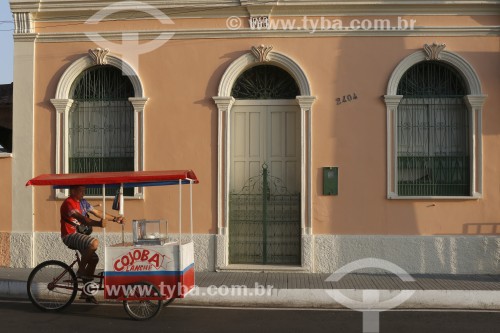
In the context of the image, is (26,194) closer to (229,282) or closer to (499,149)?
(229,282)

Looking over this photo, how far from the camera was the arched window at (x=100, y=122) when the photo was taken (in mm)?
12656

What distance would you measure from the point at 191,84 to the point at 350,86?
2.97 meters

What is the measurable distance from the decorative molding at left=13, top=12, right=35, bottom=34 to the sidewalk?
4807 mm

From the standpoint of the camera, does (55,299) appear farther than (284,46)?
No

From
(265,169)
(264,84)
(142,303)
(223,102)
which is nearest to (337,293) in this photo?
(142,303)

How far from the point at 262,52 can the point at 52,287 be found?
18.8 ft

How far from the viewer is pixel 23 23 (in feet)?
41.8

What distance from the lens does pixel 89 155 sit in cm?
1270

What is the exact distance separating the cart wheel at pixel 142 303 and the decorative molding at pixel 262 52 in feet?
17.6

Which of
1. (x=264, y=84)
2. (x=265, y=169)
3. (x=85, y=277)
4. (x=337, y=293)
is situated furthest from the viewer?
(x=264, y=84)

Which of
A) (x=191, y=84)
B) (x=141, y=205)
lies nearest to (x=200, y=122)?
(x=191, y=84)

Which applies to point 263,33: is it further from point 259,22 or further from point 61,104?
point 61,104

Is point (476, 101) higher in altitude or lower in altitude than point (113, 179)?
higher

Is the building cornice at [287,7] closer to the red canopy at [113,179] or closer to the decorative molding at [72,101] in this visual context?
the decorative molding at [72,101]
